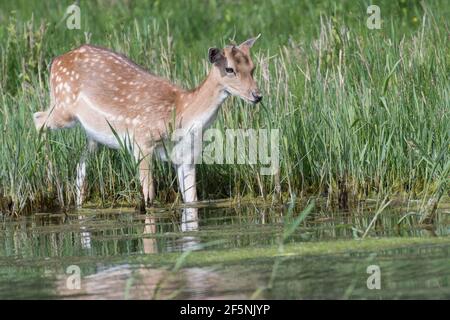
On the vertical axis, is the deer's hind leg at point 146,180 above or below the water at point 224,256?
above

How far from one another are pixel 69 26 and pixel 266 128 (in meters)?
4.71

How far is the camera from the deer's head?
10062 millimetres

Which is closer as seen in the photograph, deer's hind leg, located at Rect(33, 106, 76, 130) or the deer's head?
the deer's head

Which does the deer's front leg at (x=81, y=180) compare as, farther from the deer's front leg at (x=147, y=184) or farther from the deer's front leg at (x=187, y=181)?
the deer's front leg at (x=187, y=181)

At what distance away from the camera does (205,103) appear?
408 inches

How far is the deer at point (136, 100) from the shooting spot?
1022 centimetres

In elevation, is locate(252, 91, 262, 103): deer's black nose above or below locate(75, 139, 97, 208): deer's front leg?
above

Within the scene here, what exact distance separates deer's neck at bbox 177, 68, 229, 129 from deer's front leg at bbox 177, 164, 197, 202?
15.4 inches

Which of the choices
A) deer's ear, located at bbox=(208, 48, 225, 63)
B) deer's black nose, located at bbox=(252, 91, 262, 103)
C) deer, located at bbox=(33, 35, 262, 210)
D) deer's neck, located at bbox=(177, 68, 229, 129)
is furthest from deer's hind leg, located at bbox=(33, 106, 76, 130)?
deer's black nose, located at bbox=(252, 91, 262, 103)

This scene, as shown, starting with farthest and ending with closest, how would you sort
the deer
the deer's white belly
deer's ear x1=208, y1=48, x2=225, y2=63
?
the deer's white belly, deer's ear x1=208, y1=48, x2=225, y2=63, the deer

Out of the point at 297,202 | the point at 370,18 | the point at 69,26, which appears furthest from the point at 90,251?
the point at 69,26

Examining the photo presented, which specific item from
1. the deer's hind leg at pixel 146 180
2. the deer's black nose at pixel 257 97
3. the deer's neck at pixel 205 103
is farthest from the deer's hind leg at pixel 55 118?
the deer's black nose at pixel 257 97

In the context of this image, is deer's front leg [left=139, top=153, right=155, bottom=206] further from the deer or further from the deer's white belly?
the deer's white belly

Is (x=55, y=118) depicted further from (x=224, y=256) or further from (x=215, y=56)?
(x=224, y=256)
